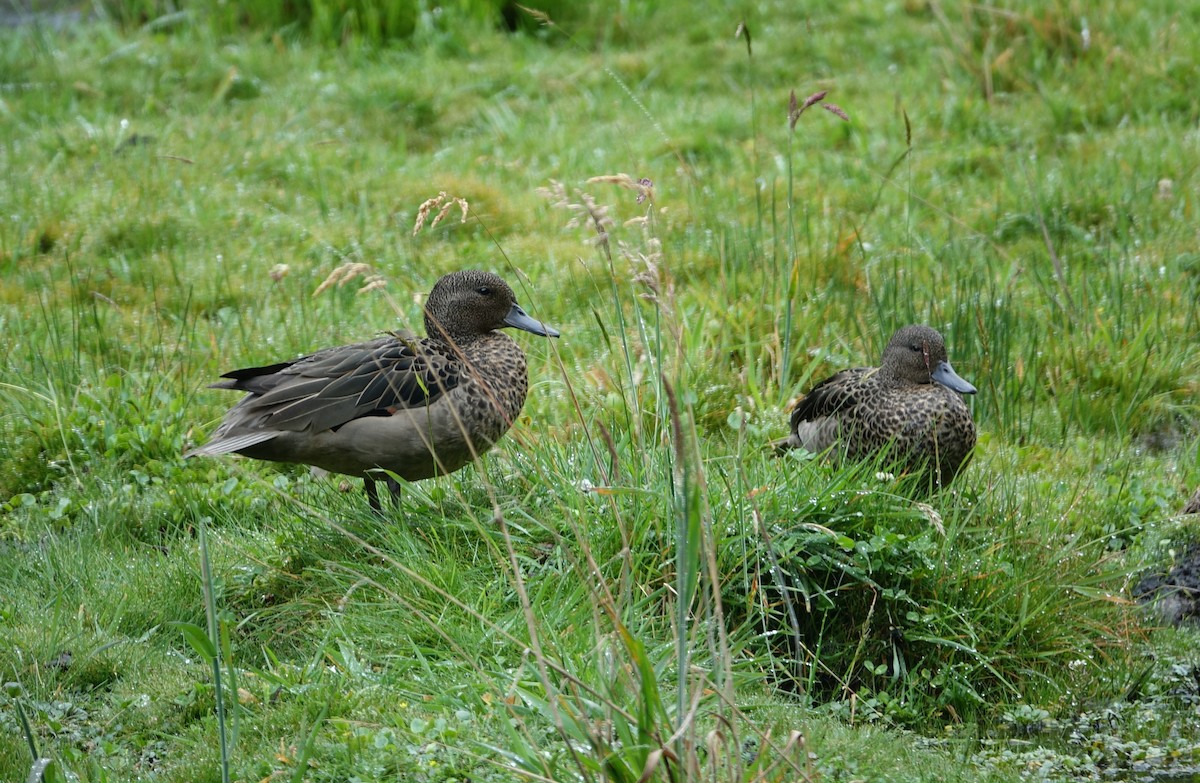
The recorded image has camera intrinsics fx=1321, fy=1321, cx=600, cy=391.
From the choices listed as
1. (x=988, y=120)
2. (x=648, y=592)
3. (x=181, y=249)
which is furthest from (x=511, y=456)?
(x=988, y=120)

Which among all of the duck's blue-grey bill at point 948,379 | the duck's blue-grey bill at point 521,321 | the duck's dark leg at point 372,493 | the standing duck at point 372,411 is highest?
the duck's blue-grey bill at point 521,321

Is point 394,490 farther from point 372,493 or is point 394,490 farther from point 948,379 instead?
point 948,379

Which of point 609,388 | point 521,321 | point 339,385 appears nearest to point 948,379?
point 609,388

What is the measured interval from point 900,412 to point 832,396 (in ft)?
1.01

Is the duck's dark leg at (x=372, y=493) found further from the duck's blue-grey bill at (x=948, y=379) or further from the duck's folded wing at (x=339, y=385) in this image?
the duck's blue-grey bill at (x=948, y=379)

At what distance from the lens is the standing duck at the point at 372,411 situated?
13.3ft

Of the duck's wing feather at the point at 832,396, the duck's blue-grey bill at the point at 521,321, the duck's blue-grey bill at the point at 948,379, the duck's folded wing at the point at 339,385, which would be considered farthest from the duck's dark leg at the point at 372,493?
the duck's blue-grey bill at the point at 948,379

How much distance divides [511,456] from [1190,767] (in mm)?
2063

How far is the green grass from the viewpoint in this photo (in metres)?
3.21

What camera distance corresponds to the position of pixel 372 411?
4.11 metres

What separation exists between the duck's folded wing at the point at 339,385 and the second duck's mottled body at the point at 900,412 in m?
1.26

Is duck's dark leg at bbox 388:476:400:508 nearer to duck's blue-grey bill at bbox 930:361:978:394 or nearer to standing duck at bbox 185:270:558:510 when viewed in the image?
standing duck at bbox 185:270:558:510

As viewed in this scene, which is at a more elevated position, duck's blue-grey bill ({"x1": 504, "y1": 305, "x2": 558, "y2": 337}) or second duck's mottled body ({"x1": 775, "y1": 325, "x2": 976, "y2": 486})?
duck's blue-grey bill ({"x1": 504, "y1": 305, "x2": 558, "y2": 337})

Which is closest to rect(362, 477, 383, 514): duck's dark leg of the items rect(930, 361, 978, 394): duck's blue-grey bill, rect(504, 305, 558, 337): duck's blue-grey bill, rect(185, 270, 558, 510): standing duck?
rect(185, 270, 558, 510): standing duck
